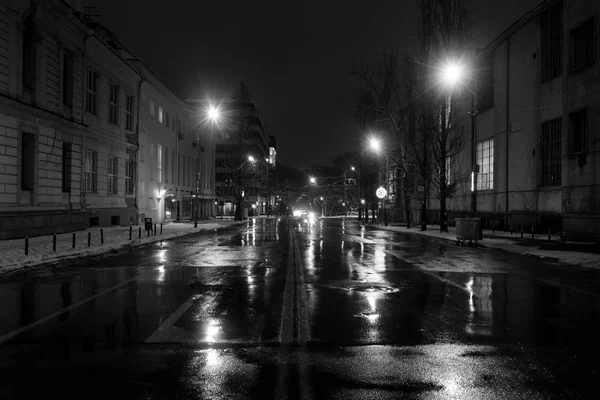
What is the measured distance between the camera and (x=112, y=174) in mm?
36625

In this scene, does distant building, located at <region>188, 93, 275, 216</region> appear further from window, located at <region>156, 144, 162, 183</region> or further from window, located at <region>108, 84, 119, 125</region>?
window, located at <region>108, 84, 119, 125</region>

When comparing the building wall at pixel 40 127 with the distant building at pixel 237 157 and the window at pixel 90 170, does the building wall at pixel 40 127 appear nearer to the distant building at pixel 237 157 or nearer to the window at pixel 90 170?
the window at pixel 90 170

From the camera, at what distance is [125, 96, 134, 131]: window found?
1565 inches

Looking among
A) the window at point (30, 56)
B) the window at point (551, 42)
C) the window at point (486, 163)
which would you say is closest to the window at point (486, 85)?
the window at point (486, 163)

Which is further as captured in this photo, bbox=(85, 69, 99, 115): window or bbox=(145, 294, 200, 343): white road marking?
bbox=(85, 69, 99, 115): window

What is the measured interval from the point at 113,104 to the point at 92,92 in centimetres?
384

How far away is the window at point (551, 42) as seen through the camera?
31.4 metres

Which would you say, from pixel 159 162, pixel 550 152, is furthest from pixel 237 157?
pixel 550 152

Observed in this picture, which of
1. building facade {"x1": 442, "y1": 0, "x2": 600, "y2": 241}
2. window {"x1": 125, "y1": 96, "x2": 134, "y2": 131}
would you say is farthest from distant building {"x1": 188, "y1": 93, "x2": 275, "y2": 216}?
building facade {"x1": 442, "y1": 0, "x2": 600, "y2": 241}

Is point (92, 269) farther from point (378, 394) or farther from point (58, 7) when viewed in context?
point (58, 7)

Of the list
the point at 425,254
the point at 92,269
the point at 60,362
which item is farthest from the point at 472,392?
the point at 425,254

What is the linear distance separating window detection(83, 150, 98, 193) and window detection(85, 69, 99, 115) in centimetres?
299

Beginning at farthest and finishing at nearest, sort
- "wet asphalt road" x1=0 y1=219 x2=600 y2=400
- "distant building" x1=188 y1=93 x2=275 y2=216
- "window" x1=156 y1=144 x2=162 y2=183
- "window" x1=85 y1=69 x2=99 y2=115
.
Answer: "distant building" x1=188 y1=93 x2=275 y2=216, "window" x1=156 y1=144 x2=162 y2=183, "window" x1=85 y1=69 x2=99 y2=115, "wet asphalt road" x1=0 y1=219 x2=600 y2=400

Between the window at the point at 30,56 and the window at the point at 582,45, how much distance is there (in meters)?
28.1
